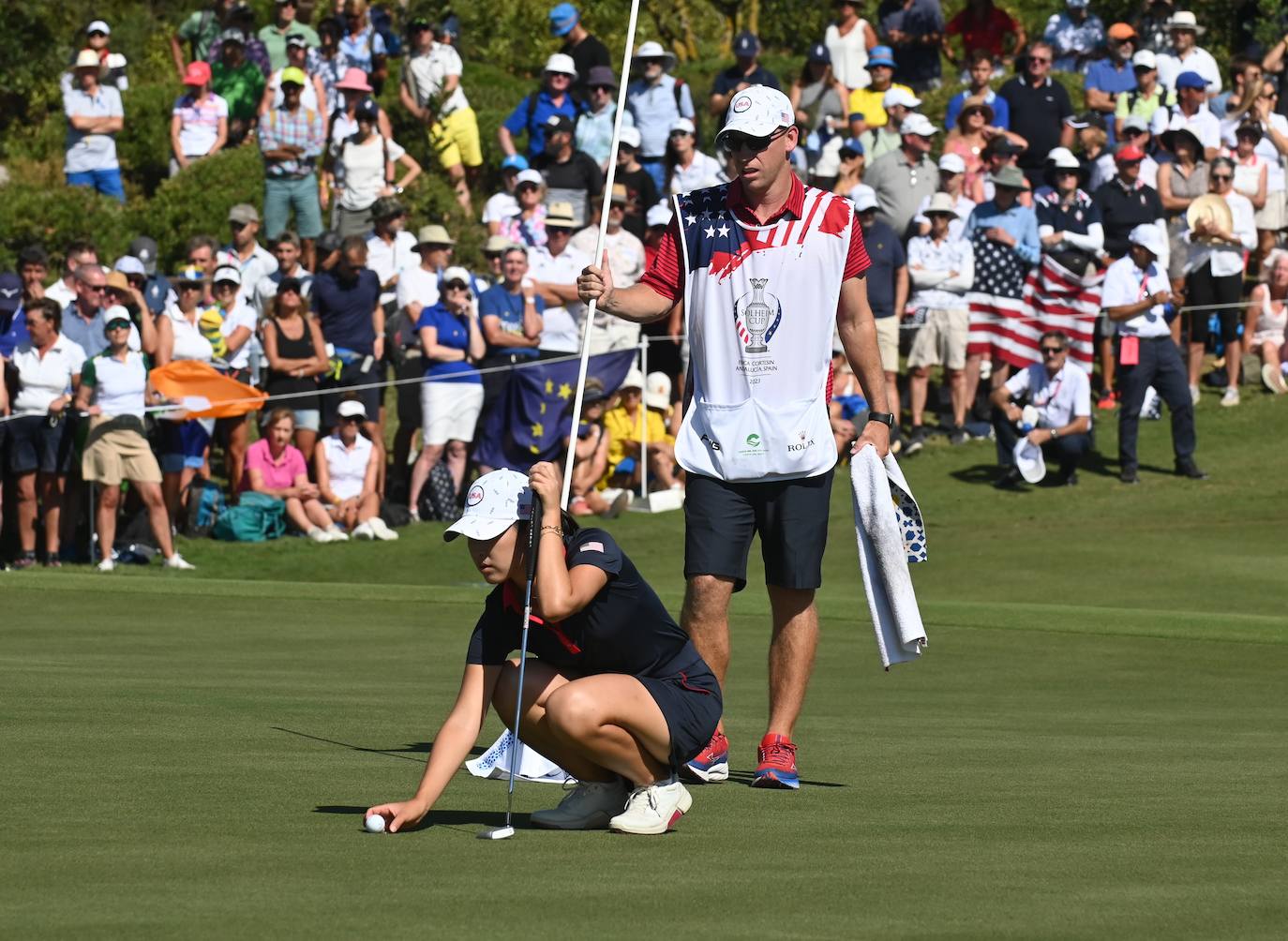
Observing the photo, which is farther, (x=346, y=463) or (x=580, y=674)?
(x=346, y=463)

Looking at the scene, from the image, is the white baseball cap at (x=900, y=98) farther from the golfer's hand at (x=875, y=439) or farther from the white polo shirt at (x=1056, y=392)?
the golfer's hand at (x=875, y=439)

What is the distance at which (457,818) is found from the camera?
6.46 m

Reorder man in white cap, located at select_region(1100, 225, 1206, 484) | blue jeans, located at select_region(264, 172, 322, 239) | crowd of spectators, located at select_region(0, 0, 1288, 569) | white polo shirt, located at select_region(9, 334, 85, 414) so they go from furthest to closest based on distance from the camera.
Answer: blue jeans, located at select_region(264, 172, 322, 239), man in white cap, located at select_region(1100, 225, 1206, 484), crowd of spectators, located at select_region(0, 0, 1288, 569), white polo shirt, located at select_region(9, 334, 85, 414)

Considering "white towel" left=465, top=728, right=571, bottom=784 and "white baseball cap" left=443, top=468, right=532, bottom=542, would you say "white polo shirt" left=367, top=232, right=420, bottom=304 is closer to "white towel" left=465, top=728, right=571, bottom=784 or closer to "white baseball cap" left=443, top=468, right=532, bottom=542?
"white towel" left=465, top=728, right=571, bottom=784

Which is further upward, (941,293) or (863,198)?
(863,198)

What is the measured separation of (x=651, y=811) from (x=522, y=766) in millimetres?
637

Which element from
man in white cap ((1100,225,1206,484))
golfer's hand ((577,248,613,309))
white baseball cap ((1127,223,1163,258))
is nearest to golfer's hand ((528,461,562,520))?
golfer's hand ((577,248,613,309))

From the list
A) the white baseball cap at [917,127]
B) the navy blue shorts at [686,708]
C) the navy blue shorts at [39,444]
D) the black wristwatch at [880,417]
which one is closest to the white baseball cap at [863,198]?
the white baseball cap at [917,127]

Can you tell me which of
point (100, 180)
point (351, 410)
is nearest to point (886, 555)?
point (351, 410)

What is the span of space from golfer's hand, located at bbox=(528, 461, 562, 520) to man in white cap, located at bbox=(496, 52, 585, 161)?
1617 cm

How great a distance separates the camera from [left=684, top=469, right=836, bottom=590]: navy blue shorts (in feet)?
25.1

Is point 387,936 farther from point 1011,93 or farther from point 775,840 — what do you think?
point 1011,93

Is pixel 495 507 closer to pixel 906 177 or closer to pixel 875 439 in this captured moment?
pixel 875 439

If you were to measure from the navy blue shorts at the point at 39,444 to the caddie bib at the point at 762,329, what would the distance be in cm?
1011
